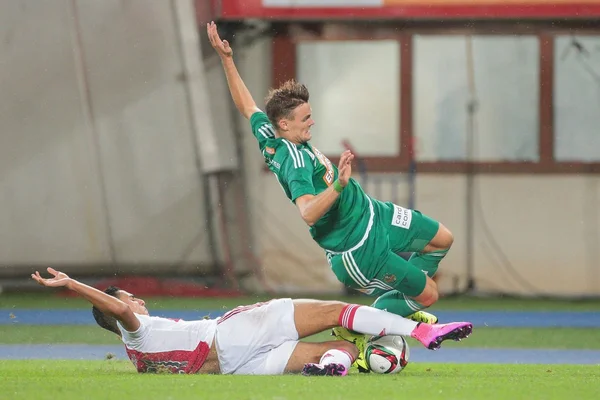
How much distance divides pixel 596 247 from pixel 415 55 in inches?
140

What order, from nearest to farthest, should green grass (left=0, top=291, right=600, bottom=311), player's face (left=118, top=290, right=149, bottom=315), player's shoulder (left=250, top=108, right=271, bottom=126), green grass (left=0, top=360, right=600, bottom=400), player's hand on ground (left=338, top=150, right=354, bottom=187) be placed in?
green grass (left=0, top=360, right=600, bottom=400) → player's hand on ground (left=338, top=150, right=354, bottom=187) → player's face (left=118, top=290, right=149, bottom=315) → player's shoulder (left=250, top=108, right=271, bottom=126) → green grass (left=0, top=291, right=600, bottom=311)

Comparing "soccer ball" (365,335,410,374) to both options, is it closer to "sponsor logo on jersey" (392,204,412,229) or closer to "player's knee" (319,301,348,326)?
"player's knee" (319,301,348,326)

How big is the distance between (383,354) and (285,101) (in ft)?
5.91

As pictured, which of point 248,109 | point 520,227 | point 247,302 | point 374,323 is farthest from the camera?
point 520,227

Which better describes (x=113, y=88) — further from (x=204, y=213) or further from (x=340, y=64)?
(x=340, y=64)

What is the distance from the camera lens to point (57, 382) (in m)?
7.59

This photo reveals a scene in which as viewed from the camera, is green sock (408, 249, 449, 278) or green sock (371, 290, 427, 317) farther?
green sock (408, 249, 449, 278)

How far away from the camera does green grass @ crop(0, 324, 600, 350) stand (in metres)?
11.8

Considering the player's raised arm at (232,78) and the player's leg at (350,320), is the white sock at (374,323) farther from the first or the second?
the player's raised arm at (232,78)

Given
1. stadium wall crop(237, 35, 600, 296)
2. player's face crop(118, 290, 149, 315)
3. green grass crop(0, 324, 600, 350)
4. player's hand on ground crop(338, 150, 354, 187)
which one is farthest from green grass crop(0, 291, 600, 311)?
player's hand on ground crop(338, 150, 354, 187)

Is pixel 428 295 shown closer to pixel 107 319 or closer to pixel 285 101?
pixel 285 101

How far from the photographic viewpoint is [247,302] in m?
15.1

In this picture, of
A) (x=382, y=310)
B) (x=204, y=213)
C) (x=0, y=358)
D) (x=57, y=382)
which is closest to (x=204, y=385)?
(x=57, y=382)

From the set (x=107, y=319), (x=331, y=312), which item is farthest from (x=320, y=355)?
(x=107, y=319)
